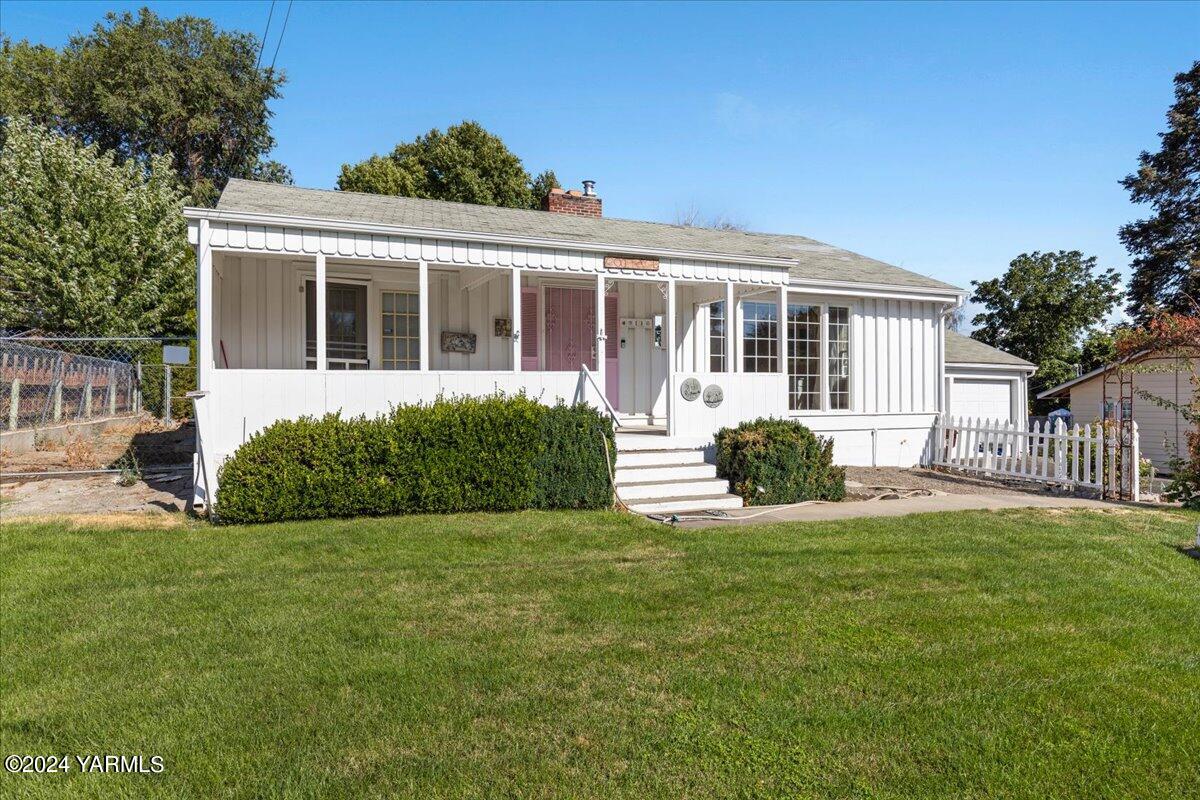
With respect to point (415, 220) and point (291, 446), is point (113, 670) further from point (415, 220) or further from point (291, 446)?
point (415, 220)

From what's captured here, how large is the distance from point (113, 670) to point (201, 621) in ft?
2.46

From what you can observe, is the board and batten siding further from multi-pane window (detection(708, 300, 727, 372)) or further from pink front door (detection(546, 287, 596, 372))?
pink front door (detection(546, 287, 596, 372))

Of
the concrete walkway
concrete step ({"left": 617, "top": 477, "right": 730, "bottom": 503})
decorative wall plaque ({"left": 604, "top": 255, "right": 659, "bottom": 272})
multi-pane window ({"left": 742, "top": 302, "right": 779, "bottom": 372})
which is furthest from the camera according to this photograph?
multi-pane window ({"left": 742, "top": 302, "right": 779, "bottom": 372})

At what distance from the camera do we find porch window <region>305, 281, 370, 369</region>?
11312mm

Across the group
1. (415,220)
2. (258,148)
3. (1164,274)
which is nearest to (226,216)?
(415,220)

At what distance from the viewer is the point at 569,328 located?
1262cm

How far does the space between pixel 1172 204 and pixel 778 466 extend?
2943 centimetres

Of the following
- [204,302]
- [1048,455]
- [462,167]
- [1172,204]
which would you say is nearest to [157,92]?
[462,167]

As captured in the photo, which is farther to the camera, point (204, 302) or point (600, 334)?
point (600, 334)

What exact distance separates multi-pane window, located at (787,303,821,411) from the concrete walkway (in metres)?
3.87

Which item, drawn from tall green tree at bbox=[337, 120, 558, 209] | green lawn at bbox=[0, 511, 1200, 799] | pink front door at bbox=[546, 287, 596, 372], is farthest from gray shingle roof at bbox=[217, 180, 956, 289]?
tall green tree at bbox=[337, 120, 558, 209]

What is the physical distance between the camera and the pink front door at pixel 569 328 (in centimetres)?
1248

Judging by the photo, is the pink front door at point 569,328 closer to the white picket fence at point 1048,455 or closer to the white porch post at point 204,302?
the white porch post at point 204,302

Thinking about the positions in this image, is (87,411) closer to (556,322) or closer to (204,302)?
Answer: (204,302)
